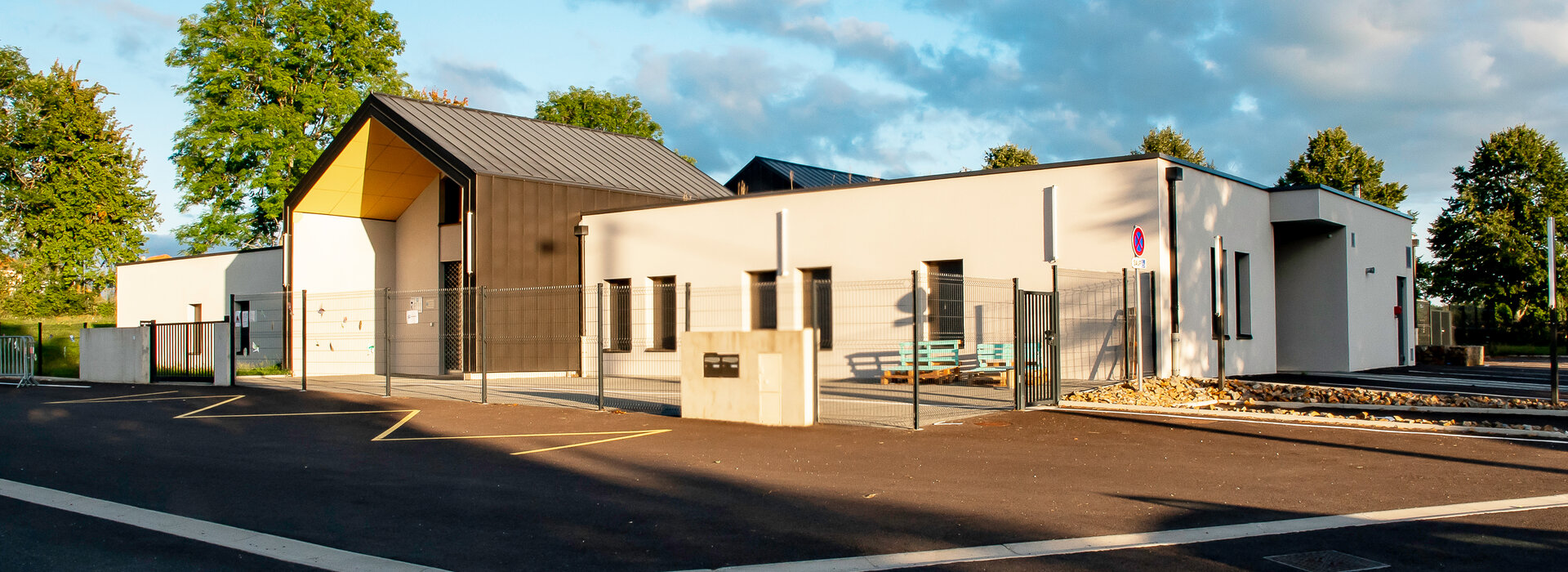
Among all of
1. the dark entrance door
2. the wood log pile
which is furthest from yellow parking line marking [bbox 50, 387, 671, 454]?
the wood log pile

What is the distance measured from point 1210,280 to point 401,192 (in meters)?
19.6

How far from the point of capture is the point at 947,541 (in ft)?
19.9

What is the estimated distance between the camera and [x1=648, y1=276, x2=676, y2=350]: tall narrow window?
2022 cm

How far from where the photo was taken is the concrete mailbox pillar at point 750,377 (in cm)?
1194

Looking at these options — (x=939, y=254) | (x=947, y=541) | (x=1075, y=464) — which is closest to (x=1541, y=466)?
(x=1075, y=464)

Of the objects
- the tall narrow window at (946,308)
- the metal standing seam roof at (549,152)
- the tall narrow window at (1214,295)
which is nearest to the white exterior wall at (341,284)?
the metal standing seam roof at (549,152)

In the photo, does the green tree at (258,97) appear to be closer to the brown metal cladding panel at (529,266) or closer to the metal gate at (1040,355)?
the brown metal cladding panel at (529,266)

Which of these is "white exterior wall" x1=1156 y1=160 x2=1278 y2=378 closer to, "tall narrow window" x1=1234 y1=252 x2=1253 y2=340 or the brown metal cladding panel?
"tall narrow window" x1=1234 y1=252 x2=1253 y2=340

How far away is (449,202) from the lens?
2512 centimetres

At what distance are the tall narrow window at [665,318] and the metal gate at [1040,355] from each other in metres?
8.55

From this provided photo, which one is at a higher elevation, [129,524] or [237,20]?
[237,20]

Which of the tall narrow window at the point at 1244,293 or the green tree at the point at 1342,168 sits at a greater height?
the green tree at the point at 1342,168

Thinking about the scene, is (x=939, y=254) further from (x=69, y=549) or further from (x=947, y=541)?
(x=69, y=549)

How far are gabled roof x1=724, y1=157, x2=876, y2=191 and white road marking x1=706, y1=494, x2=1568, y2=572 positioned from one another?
1305 inches
